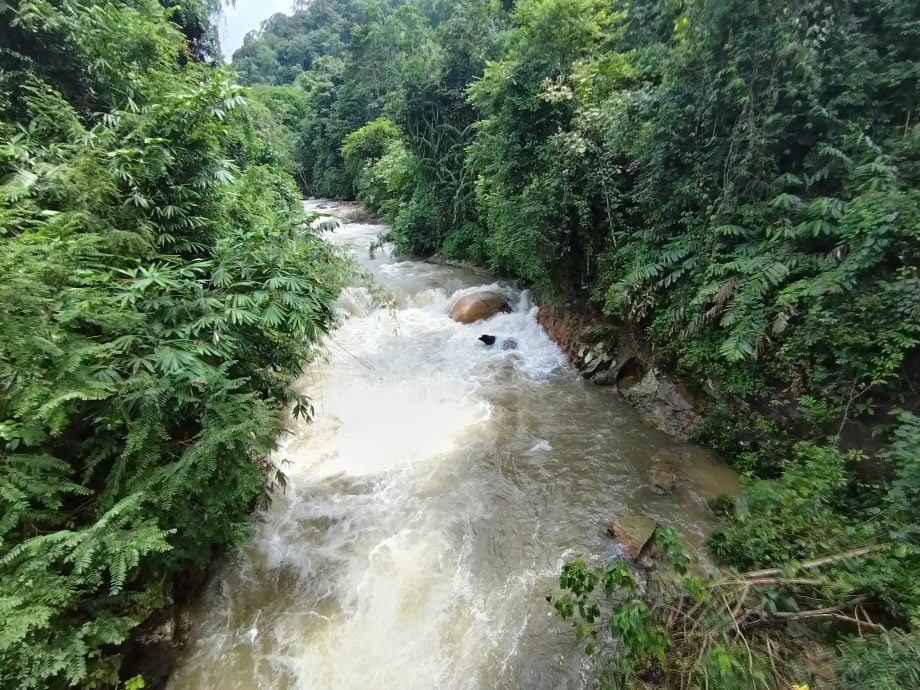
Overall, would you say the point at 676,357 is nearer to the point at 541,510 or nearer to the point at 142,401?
the point at 541,510

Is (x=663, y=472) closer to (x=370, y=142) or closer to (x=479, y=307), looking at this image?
(x=479, y=307)

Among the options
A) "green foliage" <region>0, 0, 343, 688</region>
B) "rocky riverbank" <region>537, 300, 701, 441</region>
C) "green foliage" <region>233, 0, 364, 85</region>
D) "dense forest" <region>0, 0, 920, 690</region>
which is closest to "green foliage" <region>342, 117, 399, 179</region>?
"dense forest" <region>0, 0, 920, 690</region>

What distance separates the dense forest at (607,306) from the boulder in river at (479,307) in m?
2.92

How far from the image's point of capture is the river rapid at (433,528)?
3537mm

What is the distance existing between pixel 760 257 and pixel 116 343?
6.57 m

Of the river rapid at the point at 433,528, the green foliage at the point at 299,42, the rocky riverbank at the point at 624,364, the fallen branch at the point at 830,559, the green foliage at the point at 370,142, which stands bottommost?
the river rapid at the point at 433,528

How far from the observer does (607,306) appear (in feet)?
22.5

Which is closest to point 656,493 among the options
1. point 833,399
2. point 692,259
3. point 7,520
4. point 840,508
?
point 840,508

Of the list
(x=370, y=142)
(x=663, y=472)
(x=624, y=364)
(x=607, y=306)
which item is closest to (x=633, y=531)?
(x=663, y=472)

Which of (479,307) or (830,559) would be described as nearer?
(830,559)

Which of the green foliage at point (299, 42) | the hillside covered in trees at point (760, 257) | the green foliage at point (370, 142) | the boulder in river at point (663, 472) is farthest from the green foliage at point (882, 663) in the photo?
the green foliage at point (299, 42)

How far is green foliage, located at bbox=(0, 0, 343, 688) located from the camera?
99.8 inches

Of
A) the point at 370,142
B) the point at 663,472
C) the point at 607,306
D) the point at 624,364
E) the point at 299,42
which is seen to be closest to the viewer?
the point at 663,472

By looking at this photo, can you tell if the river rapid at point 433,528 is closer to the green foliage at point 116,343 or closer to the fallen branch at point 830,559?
the green foliage at point 116,343
